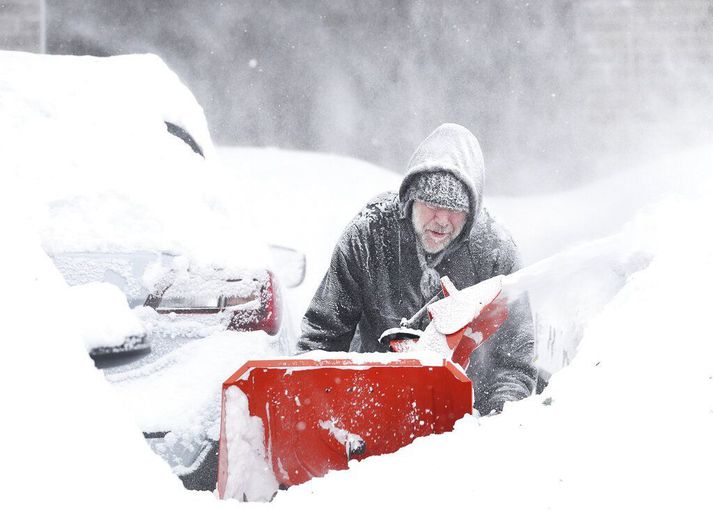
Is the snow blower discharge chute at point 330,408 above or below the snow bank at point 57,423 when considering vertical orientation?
below

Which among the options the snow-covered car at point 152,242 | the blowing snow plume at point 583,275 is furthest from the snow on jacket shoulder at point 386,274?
the snow-covered car at point 152,242

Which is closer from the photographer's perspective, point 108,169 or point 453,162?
point 108,169

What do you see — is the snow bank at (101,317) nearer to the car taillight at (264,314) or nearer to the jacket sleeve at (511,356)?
the car taillight at (264,314)

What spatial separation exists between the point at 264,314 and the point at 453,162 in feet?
3.87

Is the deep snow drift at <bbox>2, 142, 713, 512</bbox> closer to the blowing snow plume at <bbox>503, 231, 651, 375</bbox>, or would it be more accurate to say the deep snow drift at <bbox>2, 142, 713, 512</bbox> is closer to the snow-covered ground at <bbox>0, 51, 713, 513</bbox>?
the snow-covered ground at <bbox>0, 51, 713, 513</bbox>

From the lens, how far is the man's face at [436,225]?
3.30 metres

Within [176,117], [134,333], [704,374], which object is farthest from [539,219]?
[134,333]

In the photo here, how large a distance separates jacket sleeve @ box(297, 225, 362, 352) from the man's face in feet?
0.97

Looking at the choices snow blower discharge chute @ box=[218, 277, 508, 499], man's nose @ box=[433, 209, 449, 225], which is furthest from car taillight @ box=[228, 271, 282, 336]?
man's nose @ box=[433, 209, 449, 225]

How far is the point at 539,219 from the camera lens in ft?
24.4

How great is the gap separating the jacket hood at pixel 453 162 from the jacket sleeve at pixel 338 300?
0.99 ft

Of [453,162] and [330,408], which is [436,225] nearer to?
[453,162]

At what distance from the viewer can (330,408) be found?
2.37 meters

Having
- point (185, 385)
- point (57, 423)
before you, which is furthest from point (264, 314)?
point (57, 423)
